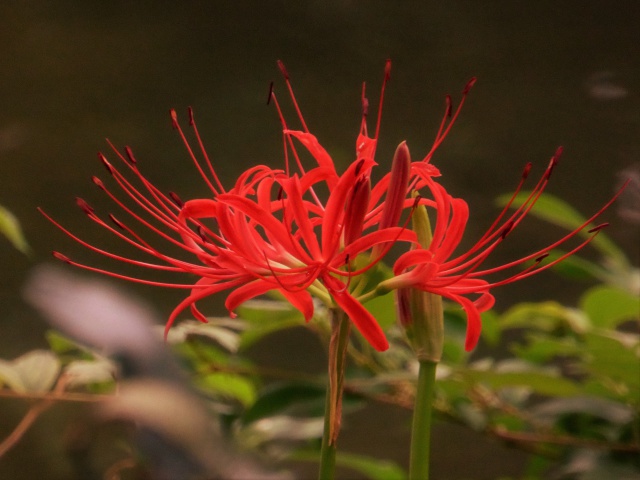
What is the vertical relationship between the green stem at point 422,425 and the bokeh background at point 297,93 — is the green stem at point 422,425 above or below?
below

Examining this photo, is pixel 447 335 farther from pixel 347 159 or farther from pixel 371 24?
pixel 371 24

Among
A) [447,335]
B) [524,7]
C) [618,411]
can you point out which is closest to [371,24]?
[524,7]

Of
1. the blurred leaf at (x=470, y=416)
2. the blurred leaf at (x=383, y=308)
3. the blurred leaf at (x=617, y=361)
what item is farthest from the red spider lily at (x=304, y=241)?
the blurred leaf at (x=470, y=416)

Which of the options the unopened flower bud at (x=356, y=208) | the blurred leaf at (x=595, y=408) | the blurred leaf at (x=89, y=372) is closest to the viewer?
the unopened flower bud at (x=356, y=208)

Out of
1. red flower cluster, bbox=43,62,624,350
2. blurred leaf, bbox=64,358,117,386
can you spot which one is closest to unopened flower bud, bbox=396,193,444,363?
red flower cluster, bbox=43,62,624,350

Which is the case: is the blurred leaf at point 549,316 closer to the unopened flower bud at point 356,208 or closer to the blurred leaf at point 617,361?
the blurred leaf at point 617,361

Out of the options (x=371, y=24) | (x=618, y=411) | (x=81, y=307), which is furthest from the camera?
(x=371, y=24)
